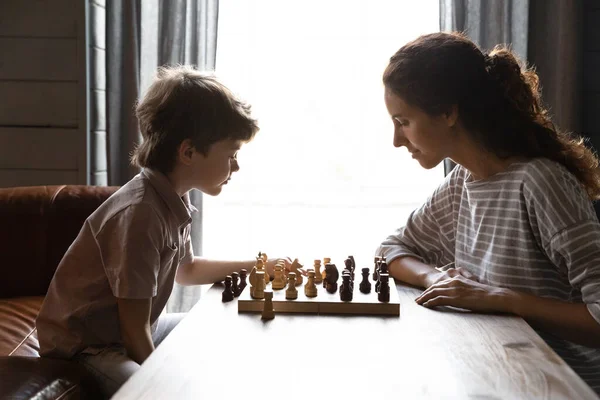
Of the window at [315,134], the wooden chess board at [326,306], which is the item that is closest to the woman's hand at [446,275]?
the wooden chess board at [326,306]

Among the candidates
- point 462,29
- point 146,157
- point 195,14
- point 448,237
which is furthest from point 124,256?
point 462,29

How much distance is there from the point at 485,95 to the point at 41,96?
97.9 inches

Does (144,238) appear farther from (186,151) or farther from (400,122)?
(400,122)

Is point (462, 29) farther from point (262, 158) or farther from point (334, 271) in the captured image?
point (334, 271)

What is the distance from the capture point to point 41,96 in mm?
3592

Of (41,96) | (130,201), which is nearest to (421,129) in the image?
(130,201)

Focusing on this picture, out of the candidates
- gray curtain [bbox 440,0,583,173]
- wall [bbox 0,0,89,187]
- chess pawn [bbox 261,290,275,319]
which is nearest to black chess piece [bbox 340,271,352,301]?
chess pawn [bbox 261,290,275,319]

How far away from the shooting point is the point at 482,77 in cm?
191

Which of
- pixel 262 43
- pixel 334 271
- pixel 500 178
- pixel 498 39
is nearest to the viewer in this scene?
pixel 334 271

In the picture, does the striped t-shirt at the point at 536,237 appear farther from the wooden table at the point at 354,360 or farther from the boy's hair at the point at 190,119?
the boy's hair at the point at 190,119

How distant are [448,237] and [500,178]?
1.09 ft

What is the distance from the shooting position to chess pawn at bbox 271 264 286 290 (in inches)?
69.9

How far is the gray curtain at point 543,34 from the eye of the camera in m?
3.34

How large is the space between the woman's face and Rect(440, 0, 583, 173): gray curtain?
58.2 inches
